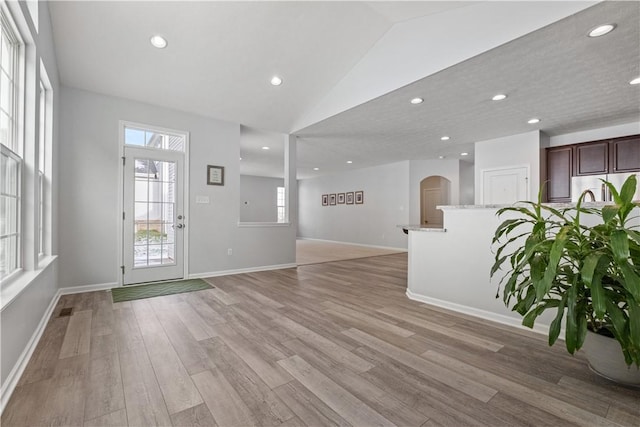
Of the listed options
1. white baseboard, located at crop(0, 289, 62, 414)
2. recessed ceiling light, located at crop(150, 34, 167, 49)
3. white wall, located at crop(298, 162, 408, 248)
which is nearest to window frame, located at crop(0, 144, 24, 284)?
white baseboard, located at crop(0, 289, 62, 414)

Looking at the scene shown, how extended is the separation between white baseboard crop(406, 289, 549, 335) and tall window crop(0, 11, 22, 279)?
144 inches

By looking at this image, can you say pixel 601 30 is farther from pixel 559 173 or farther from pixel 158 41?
pixel 158 41

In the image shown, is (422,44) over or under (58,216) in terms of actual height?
over

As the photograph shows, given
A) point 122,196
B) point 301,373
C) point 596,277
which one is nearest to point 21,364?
point 301,373

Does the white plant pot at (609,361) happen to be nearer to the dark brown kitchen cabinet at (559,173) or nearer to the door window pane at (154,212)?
the dark brown kitchen cabinet at (559,173)

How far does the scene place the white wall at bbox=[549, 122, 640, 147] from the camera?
4343 mm

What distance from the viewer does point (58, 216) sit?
3504 millimetres

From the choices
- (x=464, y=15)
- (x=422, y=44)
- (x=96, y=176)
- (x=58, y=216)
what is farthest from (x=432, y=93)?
(x=58, y=216)

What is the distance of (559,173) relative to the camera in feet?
16.1

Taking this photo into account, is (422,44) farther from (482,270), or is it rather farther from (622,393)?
(622,393)

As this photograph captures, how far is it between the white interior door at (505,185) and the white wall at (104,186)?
5173 millimetres

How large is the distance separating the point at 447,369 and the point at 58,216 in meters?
4.56

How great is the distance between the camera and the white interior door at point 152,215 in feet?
13.1

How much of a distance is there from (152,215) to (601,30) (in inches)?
215
